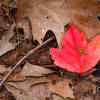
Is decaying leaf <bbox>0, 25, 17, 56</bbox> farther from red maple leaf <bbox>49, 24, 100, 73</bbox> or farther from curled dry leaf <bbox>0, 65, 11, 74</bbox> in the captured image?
red maple leaf <bbox>49, 24, 100, 73</bbox>

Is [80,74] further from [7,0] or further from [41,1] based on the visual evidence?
[7,0]

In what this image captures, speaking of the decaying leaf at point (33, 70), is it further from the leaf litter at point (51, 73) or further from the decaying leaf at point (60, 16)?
the decaying leaf at point (60, 16)

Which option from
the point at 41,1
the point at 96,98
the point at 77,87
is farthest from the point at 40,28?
the point at 96,98

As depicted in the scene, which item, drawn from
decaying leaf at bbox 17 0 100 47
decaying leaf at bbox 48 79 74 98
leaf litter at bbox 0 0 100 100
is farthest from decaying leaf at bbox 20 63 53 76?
decaying leaf at bbox 17 0 100 47

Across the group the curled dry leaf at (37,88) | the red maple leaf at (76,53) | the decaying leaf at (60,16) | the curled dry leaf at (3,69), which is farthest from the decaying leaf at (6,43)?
the red maple leaf at (76,53)

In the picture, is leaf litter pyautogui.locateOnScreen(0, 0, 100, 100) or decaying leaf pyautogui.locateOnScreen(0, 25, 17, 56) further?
decaying leaf pyautogui.locateOnScreen(0, 25, 17, 56)

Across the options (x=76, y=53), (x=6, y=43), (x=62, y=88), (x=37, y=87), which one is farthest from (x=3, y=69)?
(x=76, y=53)
